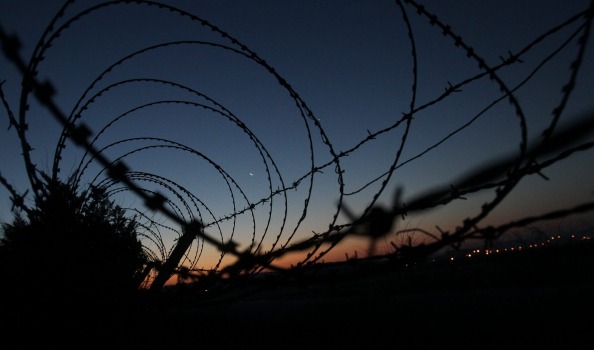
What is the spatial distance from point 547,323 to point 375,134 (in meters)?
1.56

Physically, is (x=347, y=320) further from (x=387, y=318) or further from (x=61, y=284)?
(x=61, y=284)

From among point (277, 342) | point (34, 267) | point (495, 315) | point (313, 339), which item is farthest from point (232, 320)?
point (34, 267)

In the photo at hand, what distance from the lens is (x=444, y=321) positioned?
1684 mm

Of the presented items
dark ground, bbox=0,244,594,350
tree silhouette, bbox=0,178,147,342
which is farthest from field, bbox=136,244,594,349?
tree silhouette, bbox=0,178,147,342

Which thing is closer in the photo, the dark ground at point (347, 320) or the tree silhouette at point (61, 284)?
the dark ground at point (347, 320)

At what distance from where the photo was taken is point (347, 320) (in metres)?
1.99

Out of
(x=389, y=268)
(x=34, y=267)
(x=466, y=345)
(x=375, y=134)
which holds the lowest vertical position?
(x=466, y=345)

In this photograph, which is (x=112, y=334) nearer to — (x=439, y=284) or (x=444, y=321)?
(x=444, y=321)

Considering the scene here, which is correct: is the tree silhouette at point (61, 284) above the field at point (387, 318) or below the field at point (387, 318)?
above

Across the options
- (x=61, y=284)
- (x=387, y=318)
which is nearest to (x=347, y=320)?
(x=387, y=318)

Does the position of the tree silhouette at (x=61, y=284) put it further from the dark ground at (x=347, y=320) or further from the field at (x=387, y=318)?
the field at (x=387, y=318)

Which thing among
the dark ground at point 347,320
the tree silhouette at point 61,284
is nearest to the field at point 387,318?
the dark ground at point 347,320

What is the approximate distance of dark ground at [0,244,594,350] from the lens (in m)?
1.50

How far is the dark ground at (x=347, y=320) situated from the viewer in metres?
1.50
